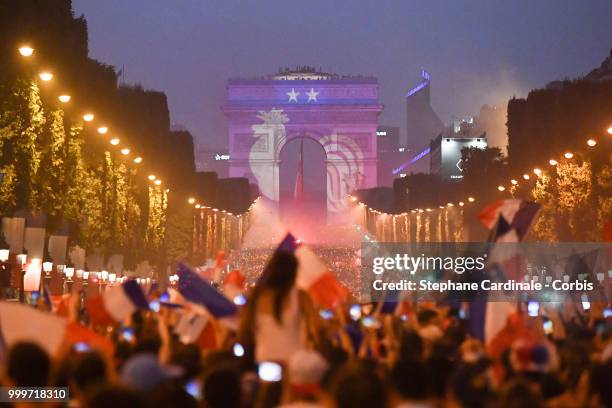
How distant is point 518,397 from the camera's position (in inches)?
267

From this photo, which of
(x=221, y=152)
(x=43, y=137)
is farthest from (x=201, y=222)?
(x=221, y=152)

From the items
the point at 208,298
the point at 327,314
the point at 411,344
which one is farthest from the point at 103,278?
the point at 411,344

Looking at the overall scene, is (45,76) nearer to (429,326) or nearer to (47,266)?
(47,266)

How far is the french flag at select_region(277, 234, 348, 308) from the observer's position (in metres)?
12.7

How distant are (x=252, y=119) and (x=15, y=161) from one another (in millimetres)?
102782

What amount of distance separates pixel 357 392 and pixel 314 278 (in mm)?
6201

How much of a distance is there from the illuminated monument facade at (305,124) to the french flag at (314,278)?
121780 mm

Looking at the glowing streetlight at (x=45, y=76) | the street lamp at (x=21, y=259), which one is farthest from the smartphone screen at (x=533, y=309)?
the glowing streetlight at (x=45, y=76)

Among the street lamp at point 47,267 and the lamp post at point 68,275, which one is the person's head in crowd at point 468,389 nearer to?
the street lamp at point 47,267

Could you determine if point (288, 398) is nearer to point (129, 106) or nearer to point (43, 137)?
point (43, 137)

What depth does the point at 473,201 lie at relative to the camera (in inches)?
3172

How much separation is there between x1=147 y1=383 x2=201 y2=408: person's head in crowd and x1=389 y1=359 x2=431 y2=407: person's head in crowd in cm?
102

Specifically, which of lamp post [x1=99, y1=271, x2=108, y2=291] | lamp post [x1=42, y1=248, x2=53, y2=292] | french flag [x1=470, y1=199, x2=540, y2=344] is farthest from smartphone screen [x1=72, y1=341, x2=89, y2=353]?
lamp post [x1=99, y1=271, x2=108, y2=291]

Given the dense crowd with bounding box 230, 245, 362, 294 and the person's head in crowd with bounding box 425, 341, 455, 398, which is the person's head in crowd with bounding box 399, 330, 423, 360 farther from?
the dense crowd with bounding box 230, 245, 362, 294
